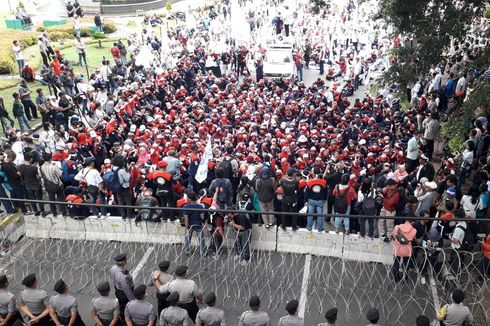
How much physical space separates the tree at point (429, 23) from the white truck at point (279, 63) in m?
11.8

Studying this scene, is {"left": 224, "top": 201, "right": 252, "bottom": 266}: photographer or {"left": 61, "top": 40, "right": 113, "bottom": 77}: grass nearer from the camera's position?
{"left": 224, "top": 201, "right": 252, "bottom": 266}: photographer

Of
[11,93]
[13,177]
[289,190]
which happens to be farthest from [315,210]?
[11,93]

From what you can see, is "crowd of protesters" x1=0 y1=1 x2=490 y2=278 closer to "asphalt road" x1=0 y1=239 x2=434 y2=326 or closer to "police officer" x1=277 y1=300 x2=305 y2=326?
"asphalt road" x1=0 y1=239 x2=434 y2=326

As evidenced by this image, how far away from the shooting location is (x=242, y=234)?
8711 mm

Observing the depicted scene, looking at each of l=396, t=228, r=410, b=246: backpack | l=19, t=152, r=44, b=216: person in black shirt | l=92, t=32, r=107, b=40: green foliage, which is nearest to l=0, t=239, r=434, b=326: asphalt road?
l=396, t=228, r=410, b=246: backpack

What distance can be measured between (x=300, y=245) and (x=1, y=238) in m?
5.83

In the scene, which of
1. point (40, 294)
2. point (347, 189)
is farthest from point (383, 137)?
point (40, 294)

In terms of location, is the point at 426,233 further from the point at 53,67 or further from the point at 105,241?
the point at 53,67

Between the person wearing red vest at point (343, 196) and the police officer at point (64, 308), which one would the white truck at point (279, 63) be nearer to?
the person wearing red vest at point (343, 196)

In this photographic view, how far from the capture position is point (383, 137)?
45.3 feet

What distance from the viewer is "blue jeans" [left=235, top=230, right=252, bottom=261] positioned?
863 centimetres

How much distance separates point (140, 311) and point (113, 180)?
4.55 metres

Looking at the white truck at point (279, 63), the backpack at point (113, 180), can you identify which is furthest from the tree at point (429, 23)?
the white truck at point (279, 63)

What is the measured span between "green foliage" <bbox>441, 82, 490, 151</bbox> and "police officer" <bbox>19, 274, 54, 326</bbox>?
27.3ft
